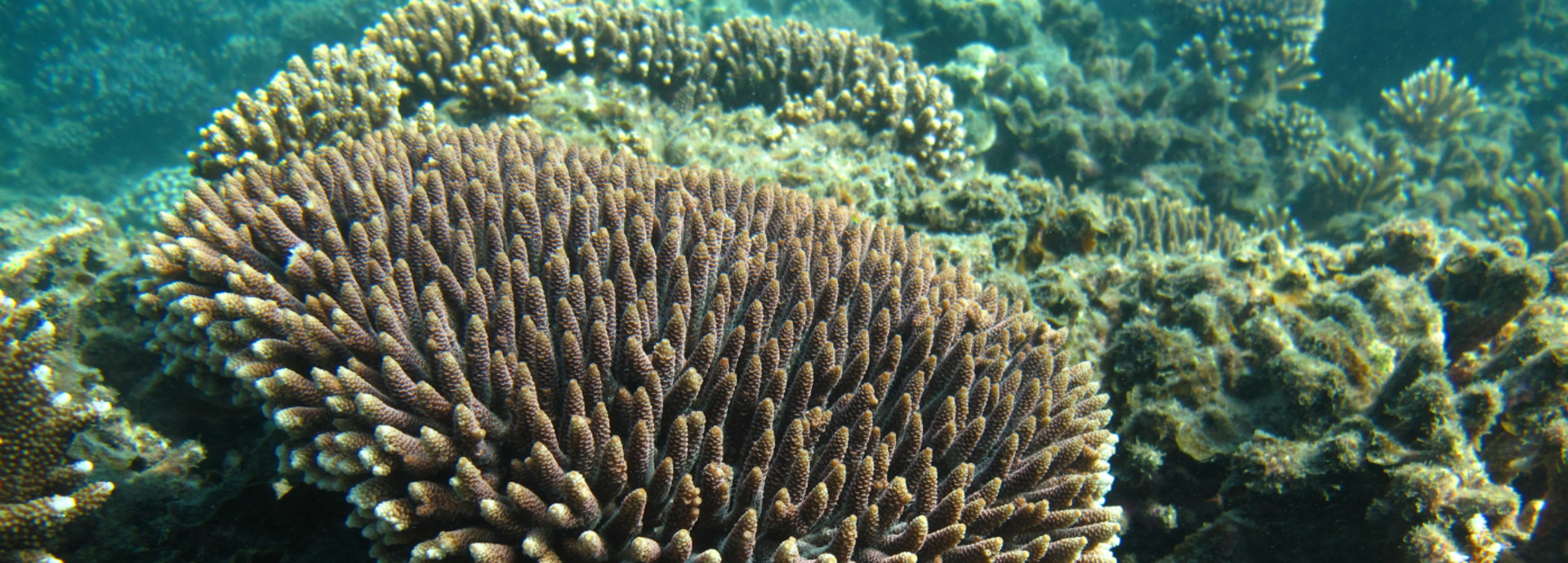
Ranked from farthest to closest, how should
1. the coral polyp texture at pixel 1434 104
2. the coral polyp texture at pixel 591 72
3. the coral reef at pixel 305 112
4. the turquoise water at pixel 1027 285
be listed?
the coral polyp texture at pixel 1434 104
the coral polyp texture at pixel 591 72
the coral reef at pixel 305 112
the turquoise water at pixel 1027 285

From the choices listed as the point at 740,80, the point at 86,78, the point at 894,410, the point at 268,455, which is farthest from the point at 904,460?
the point at 86,78

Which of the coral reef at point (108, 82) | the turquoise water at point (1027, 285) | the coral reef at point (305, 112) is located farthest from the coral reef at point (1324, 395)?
the coral reef at point (108, 82)

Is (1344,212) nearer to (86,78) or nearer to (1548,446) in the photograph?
(1548,446)

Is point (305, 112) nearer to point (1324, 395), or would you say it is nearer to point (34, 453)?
point (34, 453)

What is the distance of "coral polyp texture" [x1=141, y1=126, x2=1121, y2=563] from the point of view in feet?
7.09

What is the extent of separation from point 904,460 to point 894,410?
211 millimetres

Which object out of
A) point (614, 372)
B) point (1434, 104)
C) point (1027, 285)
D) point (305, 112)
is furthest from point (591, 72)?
point (1434, 104)

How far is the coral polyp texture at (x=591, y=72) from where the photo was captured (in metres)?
5.07

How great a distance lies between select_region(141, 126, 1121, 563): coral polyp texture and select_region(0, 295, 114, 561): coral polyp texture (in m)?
0.43

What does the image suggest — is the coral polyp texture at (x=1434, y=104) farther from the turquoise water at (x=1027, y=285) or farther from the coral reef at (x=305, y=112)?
the coral reef at (x=305, y=112)

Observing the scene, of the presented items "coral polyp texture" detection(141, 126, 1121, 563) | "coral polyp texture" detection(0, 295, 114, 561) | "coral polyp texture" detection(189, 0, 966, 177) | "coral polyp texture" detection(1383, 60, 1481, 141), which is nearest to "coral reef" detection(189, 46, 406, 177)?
"coral polyp texture" detection(189, 0, 966, 177)

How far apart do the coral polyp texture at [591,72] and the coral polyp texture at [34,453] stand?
2.79m

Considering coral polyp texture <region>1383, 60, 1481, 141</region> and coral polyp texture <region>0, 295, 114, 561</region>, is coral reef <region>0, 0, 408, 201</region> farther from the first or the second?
coral polyp texture <region>1383, 60, 1481, 141</region>

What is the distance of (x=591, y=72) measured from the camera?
6715mm
